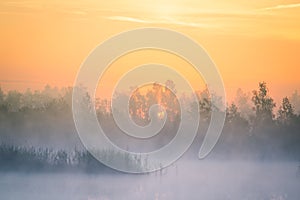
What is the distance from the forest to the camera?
31.1ft

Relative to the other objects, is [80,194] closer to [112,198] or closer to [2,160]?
[112,198]

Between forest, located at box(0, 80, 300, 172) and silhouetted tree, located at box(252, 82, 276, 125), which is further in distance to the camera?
silhouetted tree, located at box(252, 82, 276, 125)

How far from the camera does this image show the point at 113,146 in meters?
9.65

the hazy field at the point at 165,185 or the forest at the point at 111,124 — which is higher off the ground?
the forest at the point at 111,124

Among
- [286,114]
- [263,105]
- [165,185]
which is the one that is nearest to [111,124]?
[165,185]

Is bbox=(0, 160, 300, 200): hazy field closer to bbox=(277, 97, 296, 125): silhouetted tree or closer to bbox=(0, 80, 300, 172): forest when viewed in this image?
bbox=(0, 80, 300, 172): forest

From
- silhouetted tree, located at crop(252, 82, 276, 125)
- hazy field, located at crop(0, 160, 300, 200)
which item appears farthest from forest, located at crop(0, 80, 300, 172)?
hazy field, located at crop(0, 160, 300, 200)

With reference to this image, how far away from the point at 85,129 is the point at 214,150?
6.54 ft

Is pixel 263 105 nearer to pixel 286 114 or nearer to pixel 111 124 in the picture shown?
pixel 286 114

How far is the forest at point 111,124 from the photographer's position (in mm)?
9492

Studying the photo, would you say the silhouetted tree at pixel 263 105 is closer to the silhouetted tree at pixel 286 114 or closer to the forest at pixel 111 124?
the forest at pixel 111 124

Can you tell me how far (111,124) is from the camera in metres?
9.52

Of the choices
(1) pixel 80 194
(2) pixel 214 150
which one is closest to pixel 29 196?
(1) pixel 80 194

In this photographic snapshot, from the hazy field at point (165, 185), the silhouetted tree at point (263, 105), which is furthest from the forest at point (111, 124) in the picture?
the hazy field at point (165, 185)
